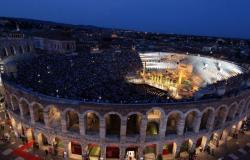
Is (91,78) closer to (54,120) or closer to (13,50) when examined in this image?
(54,120)

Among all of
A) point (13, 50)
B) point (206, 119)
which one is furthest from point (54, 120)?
point (13, 50)

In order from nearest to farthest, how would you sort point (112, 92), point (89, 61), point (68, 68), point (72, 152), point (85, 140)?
point (85, 140) → point (72, 152) → point (112, 92) → point (68, 68) → point (89, 61)

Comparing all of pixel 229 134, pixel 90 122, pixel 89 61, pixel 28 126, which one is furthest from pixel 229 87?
pixel 89 61

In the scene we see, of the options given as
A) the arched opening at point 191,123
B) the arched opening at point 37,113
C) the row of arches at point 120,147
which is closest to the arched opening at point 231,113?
the row of arches at point 120,147

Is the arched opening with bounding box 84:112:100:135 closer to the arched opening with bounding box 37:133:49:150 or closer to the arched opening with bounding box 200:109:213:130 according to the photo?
the arched opening with bounding box 37:133:49:150

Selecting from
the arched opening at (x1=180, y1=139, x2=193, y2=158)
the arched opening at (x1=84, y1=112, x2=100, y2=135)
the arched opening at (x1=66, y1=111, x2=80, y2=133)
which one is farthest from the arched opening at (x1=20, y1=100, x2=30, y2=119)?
the arched opening at (x1=180, y1=139, x2=193, y2=158)

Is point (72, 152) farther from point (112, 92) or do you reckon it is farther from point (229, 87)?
point (229, 87)
